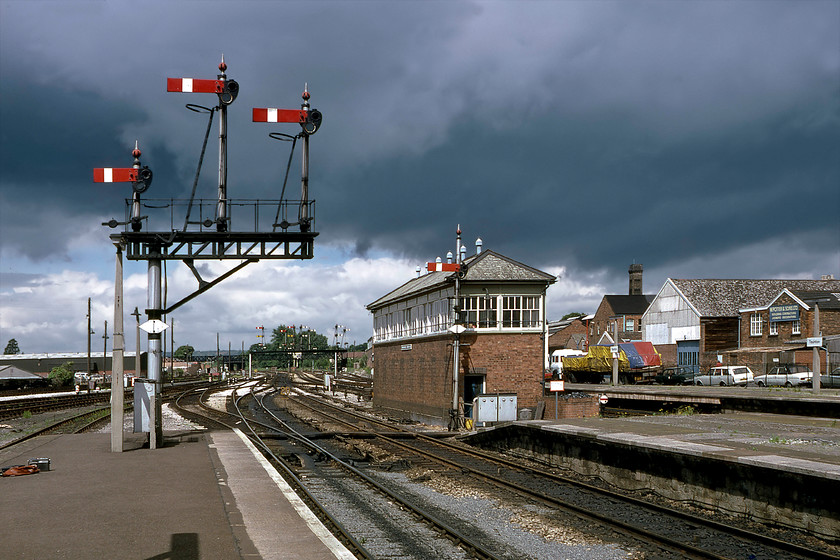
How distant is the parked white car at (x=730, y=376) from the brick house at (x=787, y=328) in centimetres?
131

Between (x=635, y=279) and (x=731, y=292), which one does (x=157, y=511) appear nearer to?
(x=731, y=292)

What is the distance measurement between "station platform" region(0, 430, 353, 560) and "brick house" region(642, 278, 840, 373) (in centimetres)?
5134

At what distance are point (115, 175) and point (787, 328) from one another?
47984 mm

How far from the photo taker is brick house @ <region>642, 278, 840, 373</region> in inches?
2384

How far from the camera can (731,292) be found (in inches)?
2515

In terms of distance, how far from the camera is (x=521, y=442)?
19984 mm

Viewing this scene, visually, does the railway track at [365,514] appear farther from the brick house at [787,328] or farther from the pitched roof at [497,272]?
the brick house at [787,328]

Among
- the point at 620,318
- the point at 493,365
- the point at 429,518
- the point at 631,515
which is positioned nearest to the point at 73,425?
the point at 493,365

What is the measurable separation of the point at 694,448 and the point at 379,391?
28751mm

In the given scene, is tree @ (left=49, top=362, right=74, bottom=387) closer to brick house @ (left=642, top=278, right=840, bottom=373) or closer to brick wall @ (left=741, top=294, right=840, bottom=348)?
brick house @ (left=642, top=278, right=840, bottom=373)

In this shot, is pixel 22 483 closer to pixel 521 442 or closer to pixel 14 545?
pixel 14 545

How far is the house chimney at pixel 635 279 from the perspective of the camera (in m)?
94.4

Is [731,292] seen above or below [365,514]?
above

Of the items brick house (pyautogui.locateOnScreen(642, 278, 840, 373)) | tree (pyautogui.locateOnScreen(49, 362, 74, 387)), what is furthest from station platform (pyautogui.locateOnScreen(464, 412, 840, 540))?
tree (pyautogui.locateOnScreen(49, 362, 74, 387))
